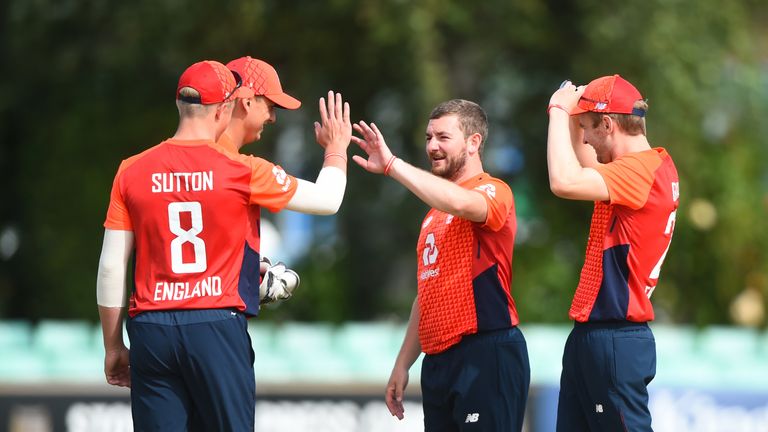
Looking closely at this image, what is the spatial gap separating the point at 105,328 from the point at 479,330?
1646mm

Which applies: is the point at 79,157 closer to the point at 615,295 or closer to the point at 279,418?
the point at 279,418

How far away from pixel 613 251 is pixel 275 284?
1.50 m

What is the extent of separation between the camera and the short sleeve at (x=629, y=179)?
5070 millimetres

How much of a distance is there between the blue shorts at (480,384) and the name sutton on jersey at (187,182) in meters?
1.39

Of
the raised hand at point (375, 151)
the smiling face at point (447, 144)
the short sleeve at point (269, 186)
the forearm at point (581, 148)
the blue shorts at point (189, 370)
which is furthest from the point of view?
the forearm at point (581, 148)

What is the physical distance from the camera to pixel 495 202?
17.4 ft

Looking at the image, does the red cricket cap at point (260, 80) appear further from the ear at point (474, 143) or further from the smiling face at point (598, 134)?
the smiling face at point (598, 134)

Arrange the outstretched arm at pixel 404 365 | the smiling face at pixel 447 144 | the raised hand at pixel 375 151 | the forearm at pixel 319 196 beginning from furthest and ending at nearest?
the outstretched arm at pixel 404 365
the smiling face at pixel 447 144
the raised hand at pixel 375 151
the forearm at pixel 319 196

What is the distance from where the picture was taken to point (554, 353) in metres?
10.5

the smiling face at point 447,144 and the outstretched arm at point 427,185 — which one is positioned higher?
the smiling face at point 447,144

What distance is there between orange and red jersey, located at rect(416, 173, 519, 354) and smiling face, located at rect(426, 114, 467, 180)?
0.38 ft

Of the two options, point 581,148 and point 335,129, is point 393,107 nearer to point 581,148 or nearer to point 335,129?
point 581,148

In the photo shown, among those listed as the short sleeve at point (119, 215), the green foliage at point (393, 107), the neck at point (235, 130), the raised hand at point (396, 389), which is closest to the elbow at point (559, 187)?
the raised hand at point (396, 389)

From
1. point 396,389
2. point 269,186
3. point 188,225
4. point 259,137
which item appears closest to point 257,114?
point 259,137
